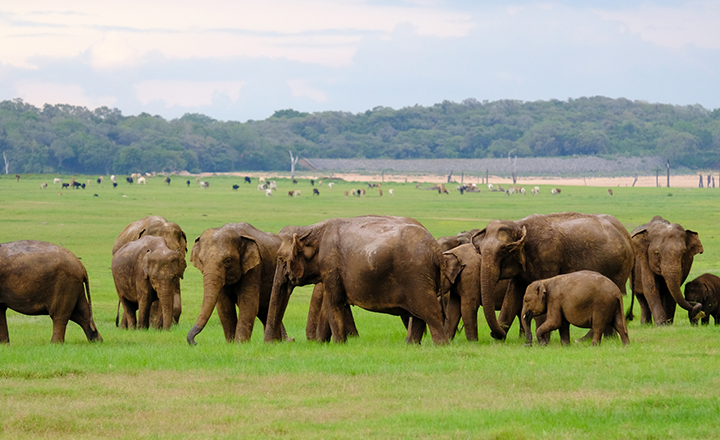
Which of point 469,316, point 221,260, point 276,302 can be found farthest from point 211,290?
point 469,316

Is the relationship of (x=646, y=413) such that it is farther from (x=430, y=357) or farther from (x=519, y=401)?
(x=430, y=357)

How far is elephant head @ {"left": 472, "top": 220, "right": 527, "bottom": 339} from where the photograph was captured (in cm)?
1430

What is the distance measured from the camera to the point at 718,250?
34062mm

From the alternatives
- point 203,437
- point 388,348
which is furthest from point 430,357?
point 203,437

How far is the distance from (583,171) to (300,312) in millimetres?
148873

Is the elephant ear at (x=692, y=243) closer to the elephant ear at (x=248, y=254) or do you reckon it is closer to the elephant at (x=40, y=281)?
the elephant ear at (x=248, y=254)

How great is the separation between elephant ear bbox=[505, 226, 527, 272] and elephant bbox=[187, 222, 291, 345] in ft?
11.5

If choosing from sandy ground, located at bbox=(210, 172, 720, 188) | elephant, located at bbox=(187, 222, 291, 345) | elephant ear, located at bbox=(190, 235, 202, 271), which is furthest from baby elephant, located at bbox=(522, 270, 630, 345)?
sandy ground, located at bbox=(210, 172, 720, 188)

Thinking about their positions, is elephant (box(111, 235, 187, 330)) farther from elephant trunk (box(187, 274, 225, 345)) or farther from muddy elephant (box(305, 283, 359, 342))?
muddy elephant (box(305, 283, 359, 342))

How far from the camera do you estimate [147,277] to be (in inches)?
627

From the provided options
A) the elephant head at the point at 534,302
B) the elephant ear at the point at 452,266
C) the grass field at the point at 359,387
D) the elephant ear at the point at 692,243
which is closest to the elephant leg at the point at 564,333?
the elephant head at the point at 534,302

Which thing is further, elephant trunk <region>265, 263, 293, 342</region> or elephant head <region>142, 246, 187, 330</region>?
elephant head <region>142, 246, 187, 330</region>

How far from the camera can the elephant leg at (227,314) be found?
15289 mm

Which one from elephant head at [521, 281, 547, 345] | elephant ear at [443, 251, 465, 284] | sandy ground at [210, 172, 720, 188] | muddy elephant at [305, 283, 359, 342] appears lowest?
sandy ground at [210, 172, 720, 188]
